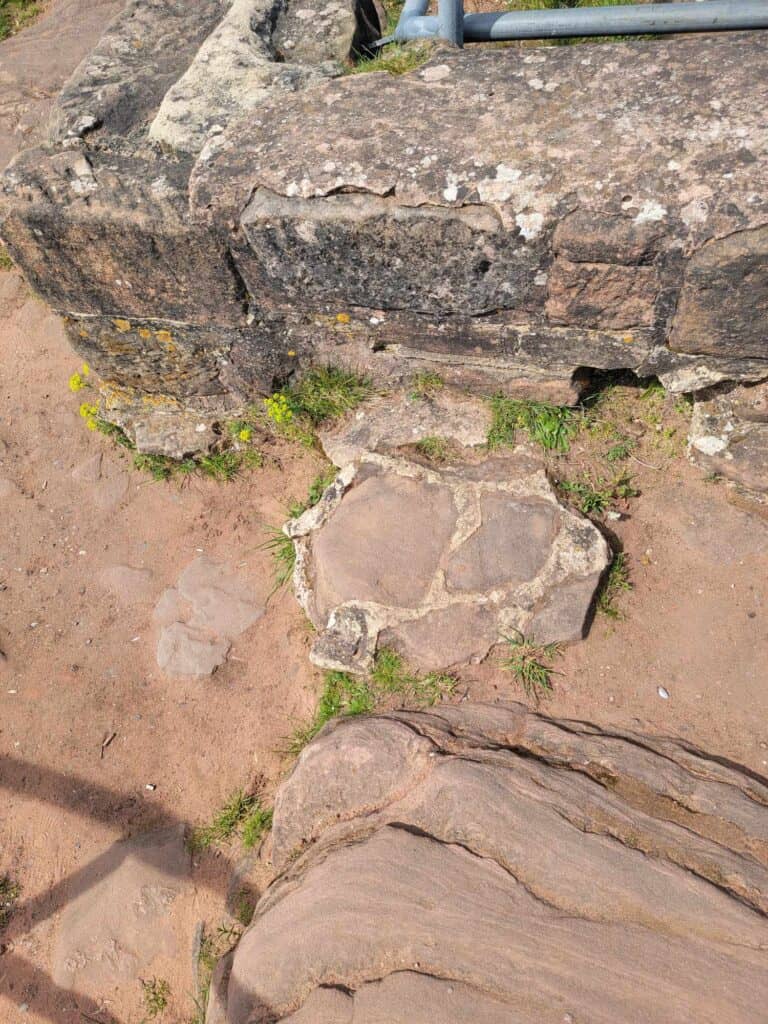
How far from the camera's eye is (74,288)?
11.1ft

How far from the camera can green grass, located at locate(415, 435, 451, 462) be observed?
3473 millimetres

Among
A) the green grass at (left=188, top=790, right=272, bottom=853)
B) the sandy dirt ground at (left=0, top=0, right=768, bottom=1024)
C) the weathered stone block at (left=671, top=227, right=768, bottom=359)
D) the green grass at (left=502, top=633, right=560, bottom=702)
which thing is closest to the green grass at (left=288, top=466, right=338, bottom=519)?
the sandy dirt ground at (left=0, top=0, right=768, bottom=1024)

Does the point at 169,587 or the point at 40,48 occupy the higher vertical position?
the point at 40,48

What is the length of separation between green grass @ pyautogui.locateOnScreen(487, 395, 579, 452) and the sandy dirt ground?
0.41 m

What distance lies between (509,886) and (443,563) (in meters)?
1.32

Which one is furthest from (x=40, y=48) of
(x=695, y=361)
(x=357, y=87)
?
(x=695, y=361)

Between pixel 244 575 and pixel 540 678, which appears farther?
pixel 244 575

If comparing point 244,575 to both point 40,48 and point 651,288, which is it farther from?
point 40,48

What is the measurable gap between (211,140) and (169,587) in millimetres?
2068

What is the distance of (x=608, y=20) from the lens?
2.72m

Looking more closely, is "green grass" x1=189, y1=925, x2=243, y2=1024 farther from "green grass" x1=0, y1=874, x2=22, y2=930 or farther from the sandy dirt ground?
"green grass" x1=0, y1=874, x2=22, y2=930

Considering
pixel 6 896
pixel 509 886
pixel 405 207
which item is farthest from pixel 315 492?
pixel 6 896

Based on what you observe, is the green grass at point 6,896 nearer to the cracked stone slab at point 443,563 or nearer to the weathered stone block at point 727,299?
the cracked stone slab at point 443,563

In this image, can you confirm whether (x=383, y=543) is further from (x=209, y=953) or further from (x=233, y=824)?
(x=209, y=953)
